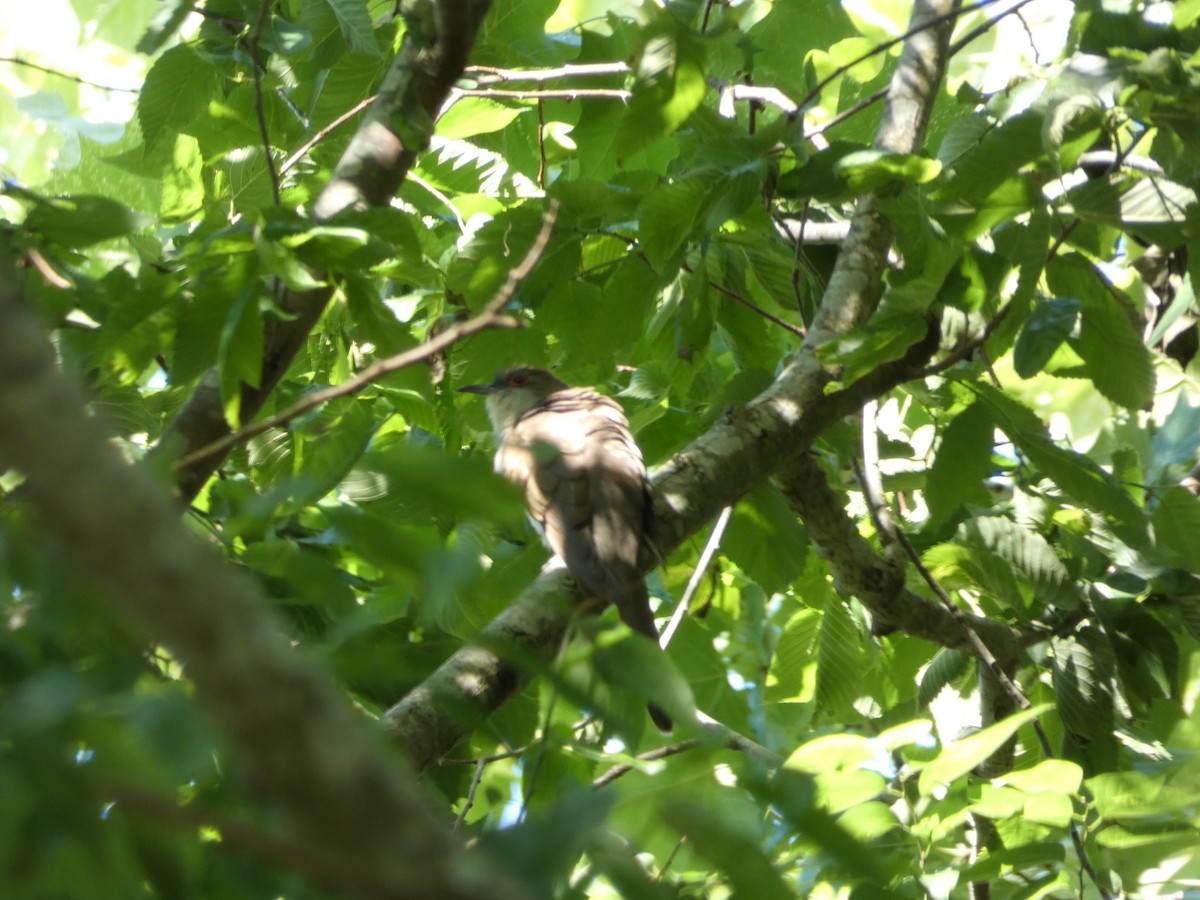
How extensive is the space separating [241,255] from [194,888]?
4.39 feet

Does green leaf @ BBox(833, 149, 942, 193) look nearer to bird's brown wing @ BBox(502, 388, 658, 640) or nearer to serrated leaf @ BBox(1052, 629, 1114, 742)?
bird's brown wing @ BBox(502, 388, 658, 640)

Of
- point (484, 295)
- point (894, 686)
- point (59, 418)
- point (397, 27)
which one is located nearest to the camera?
point (59, 418)

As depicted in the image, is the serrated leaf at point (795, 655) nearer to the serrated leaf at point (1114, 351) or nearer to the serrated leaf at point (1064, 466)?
the serrated leaf at point (1064, 466)

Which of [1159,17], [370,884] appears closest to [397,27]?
[1159,17]

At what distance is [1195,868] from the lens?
409cm

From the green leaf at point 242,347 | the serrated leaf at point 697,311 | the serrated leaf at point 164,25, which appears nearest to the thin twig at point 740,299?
the serrated leaf at point 697,311

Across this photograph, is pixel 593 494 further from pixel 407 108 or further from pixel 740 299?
pixel 407 108

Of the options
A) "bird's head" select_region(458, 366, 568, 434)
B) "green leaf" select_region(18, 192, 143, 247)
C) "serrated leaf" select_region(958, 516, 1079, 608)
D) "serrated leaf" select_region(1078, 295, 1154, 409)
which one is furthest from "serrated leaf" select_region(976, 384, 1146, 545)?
"bird's head" select_region(458, 366, 568, 434)

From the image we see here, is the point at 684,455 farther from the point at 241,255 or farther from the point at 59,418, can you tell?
the point at 59,418

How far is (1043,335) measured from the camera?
9.13ft

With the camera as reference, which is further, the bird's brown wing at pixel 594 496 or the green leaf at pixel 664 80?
the bird's brown wing at pixel 594 496

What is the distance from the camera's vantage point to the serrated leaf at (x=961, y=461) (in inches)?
130

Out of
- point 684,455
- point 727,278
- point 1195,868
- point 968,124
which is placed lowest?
point 1195,868

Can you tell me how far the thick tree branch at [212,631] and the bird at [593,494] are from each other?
2.14 meters
